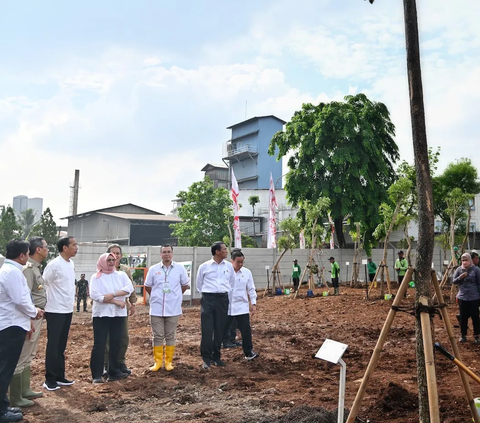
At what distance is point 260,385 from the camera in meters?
6.36

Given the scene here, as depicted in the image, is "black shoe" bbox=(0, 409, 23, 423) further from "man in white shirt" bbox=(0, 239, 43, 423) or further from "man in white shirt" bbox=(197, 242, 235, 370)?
"man in white shirt" bbox=(197, 242, 235, 370)

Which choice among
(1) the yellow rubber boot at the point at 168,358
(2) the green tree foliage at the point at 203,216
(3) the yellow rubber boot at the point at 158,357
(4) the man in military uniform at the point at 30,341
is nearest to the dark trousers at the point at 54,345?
(4) the man in military uniform at the point at 30,341

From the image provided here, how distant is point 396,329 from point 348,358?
2.99 metres

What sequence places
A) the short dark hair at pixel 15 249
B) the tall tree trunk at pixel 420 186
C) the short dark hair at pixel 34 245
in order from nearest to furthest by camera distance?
the tall tree trunk at pixel 420 186
the short dark hair at pixel 15 249
the short dark hair at pixel 34 245

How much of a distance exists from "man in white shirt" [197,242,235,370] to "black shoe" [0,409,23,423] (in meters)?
2.96

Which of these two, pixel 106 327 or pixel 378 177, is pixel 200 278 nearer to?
pixel 106 327

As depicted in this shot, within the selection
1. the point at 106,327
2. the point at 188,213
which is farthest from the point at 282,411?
the point at 188,213

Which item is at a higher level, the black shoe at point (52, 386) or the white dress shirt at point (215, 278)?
the white dress shirt at point (215, 278)

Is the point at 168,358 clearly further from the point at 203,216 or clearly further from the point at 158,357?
the point at 203,216

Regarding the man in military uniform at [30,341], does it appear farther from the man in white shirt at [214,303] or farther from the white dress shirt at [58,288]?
the man in white shirt at [214,303]

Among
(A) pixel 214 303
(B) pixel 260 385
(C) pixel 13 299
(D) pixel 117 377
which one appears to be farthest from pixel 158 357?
(C) pixel 13 299

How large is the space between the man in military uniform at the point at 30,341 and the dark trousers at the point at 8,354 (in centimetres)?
31

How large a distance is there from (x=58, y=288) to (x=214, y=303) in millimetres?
2385

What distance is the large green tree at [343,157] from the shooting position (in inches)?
1020
